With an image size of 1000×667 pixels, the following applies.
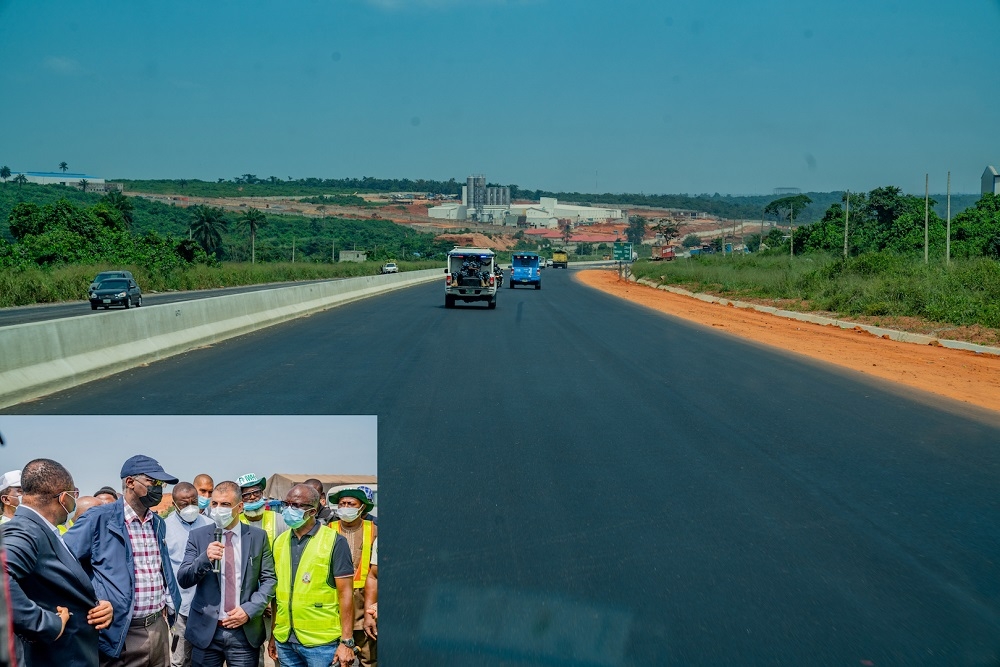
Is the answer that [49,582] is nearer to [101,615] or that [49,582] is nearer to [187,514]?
[101,615]

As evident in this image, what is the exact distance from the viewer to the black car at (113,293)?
40750mm

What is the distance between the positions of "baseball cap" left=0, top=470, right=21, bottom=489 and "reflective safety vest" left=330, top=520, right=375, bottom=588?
89cm

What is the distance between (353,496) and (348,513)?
50 mm

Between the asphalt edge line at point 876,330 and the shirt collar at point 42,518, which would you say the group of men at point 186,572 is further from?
the asphalt edge line at point 876,330

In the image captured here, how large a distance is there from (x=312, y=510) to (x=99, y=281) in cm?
4207

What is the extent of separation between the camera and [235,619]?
98.7 inches

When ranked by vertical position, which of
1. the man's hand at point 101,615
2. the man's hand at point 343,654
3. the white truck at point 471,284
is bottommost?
the white truck at point 471,284

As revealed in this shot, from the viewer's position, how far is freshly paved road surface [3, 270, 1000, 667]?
16.6 ft

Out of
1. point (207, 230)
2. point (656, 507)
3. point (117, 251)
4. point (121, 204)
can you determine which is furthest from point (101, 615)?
point (207, 230)

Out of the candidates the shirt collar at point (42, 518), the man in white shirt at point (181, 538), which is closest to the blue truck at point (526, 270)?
the man in white shirt at point (181, 538)

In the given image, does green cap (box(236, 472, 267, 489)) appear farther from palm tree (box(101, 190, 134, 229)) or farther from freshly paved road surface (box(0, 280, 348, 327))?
palm tree (box(101, 190, 134, 229))

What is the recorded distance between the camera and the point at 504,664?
462cm

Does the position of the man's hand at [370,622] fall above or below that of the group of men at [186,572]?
below

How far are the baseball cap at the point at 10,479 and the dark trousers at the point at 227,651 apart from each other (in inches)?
22.9
